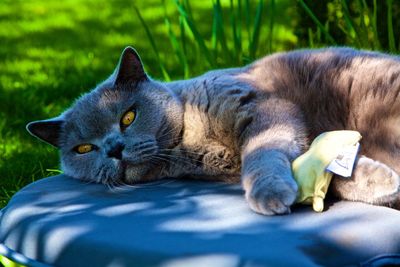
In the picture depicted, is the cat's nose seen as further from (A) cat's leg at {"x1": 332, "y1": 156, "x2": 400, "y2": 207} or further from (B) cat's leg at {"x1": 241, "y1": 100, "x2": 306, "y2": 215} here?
(A) cat's leg at {"x1": 332, "y1": 156, "x2": 400, "y2": 207}

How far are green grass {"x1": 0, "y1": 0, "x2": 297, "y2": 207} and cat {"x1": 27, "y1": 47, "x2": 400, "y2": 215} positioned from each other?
0.76m

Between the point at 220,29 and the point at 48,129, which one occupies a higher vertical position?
the point at 220,29

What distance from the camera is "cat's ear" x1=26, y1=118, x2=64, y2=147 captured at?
235 centimetres

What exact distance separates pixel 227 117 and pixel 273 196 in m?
0.46

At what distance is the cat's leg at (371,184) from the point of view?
5.90 feet

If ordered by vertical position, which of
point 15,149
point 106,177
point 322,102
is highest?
point 322,102

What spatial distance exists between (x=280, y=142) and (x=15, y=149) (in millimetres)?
1849

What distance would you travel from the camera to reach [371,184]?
1.82m

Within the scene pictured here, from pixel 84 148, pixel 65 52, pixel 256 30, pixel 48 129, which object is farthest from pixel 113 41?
pixel 84 148

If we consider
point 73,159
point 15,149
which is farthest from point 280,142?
point 15,149

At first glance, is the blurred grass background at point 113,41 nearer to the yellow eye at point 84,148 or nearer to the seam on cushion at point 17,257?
the yellow eye at point 84,148

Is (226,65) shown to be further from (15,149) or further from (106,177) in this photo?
(106,177)

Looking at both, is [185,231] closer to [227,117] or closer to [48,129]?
[227,117]

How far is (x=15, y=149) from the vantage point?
344cm
